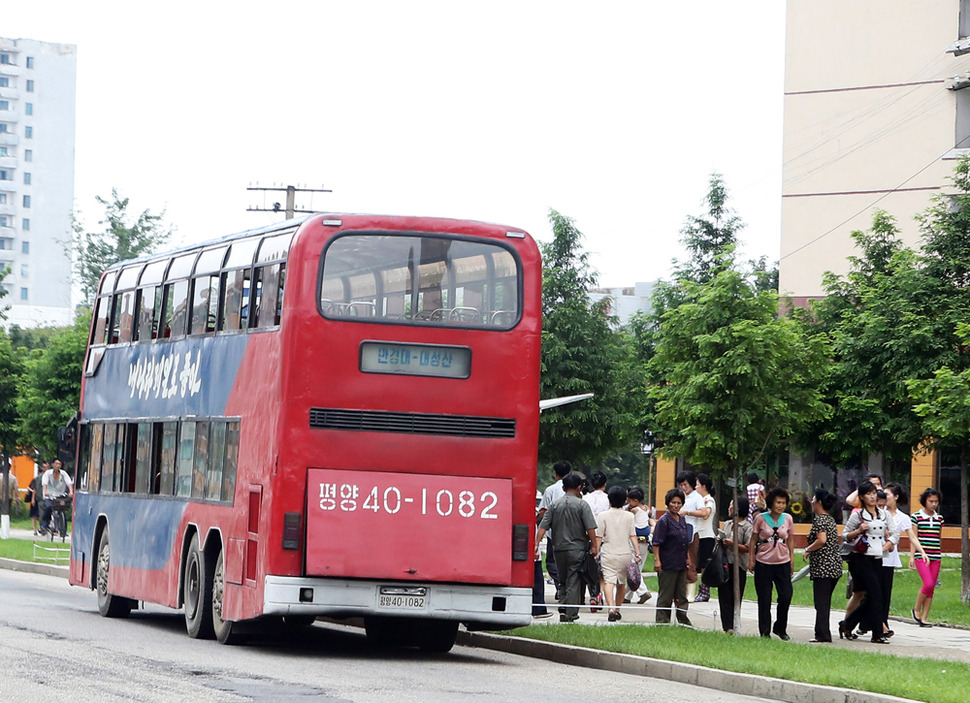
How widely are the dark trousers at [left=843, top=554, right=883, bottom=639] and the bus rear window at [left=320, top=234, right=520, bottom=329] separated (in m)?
5.75

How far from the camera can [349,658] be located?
15.3 metres

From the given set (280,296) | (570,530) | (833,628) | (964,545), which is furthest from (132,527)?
(964,545)

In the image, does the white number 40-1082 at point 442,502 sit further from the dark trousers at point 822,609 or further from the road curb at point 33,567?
Answer: the road curb at point 33,567

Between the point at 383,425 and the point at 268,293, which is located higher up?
the point at 268,293

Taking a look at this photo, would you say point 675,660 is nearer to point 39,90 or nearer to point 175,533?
point 175,533

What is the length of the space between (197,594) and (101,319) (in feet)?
19.2

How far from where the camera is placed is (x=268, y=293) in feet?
51.6

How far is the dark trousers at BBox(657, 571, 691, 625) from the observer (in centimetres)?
1858

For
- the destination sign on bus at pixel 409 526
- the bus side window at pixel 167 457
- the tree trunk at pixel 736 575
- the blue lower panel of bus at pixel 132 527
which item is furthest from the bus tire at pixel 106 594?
the tree trunk at pixel 736 575

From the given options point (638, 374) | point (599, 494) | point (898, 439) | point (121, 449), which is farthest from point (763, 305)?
point (638, 374)

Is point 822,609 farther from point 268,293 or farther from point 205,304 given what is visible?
point 205,304

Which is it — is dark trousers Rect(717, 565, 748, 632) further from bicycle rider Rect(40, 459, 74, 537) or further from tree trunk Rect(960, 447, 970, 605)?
bicycle rider Rect(40, 459, 74, 537)

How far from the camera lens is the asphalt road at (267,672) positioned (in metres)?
11.5

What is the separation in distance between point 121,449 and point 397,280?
6704 mm
